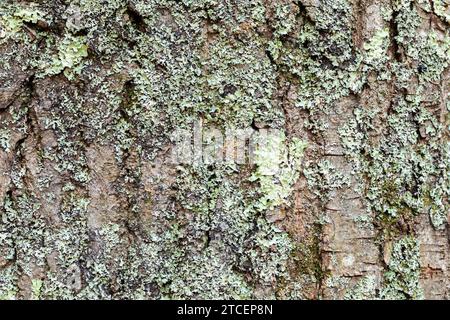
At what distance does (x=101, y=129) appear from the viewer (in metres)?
1.36

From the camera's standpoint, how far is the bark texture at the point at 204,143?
4.45 feet

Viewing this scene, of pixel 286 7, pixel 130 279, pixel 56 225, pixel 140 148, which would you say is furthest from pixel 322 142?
pixel 56 225

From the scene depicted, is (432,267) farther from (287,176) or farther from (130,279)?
(130,279)

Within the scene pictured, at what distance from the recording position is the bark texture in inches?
53.4

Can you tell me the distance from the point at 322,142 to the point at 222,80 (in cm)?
28

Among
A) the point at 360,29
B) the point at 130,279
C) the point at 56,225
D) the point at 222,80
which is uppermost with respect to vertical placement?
the point at 360,29

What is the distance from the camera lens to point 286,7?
1.37m

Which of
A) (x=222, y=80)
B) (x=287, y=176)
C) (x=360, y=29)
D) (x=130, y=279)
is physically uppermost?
(x=360, y=29)

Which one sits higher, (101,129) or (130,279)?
(101,129)

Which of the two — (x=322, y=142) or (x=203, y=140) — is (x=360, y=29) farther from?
(x=203, y=140)

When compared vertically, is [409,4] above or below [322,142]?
above

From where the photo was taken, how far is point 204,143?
1.38 m

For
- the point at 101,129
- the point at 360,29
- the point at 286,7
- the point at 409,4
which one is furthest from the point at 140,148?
the point at 409,4

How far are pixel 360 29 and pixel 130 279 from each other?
0.82 meters
